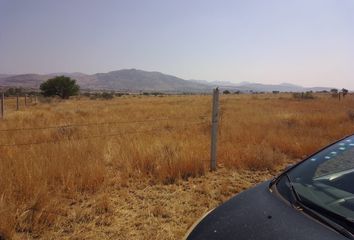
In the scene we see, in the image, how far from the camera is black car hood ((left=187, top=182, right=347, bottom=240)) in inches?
78.0

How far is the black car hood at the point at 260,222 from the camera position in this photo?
1.98 meters

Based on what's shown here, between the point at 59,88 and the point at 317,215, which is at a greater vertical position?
the point at 59,88

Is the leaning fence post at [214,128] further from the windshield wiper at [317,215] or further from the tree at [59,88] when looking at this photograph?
the tree at [59,88]

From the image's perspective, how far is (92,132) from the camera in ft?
36.5

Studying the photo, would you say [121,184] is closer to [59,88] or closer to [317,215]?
[317,215]

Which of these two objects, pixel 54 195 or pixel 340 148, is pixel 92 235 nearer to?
pixel 54 195

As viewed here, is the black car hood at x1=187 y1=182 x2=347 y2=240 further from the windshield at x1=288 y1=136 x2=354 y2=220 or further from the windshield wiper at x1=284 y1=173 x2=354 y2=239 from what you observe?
the windshield at x1=288 y1=136 x2=354 y2=220

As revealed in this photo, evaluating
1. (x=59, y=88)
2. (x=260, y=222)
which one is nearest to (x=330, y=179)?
(x=260, y=222)

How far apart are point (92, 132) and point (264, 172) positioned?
21.2ft

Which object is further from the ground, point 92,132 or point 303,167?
point 303,167

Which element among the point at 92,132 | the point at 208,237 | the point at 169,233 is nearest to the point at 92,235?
the point at 169,233

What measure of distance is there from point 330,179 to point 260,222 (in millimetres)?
982

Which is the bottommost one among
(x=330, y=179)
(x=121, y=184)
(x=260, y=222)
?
(x=121, y=184)

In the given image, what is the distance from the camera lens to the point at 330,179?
2.82 m
